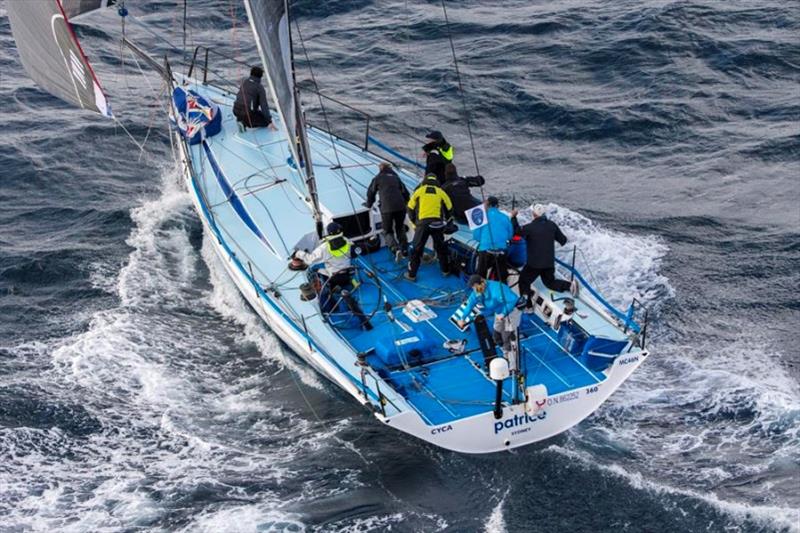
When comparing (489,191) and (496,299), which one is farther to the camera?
(489,191)

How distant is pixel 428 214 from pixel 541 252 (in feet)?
6.03

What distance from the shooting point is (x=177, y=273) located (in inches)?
711

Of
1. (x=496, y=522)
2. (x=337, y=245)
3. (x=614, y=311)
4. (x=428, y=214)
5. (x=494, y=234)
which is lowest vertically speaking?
(x=496, y=522)

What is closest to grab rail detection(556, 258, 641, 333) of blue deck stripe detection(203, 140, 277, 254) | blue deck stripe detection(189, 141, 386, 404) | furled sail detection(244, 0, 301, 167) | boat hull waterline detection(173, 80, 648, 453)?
boat hull waterline detection(173, 80, 648, 453)

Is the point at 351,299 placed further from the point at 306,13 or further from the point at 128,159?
the point at 306,13

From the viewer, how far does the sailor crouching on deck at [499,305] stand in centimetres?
1304

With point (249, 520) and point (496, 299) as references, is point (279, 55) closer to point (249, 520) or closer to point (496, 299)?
point (496, 299)

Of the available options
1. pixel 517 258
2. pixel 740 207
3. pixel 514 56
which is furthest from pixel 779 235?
pixel 514 56

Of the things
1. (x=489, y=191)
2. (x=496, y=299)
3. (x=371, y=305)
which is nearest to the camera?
(x=496, y=299)

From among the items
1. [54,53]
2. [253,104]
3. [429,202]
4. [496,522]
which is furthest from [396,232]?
[54,53]

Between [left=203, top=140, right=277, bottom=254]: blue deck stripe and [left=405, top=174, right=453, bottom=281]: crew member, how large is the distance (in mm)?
2432

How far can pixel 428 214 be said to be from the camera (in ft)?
47.8

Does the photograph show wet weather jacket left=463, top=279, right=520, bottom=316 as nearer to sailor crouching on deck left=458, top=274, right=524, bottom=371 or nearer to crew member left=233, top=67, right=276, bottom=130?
sailor crouching on deck left=458, top=274, right=524, bottom=371

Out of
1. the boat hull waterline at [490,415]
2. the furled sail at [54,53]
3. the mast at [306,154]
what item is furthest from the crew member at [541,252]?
the furled sail at [54,53]
